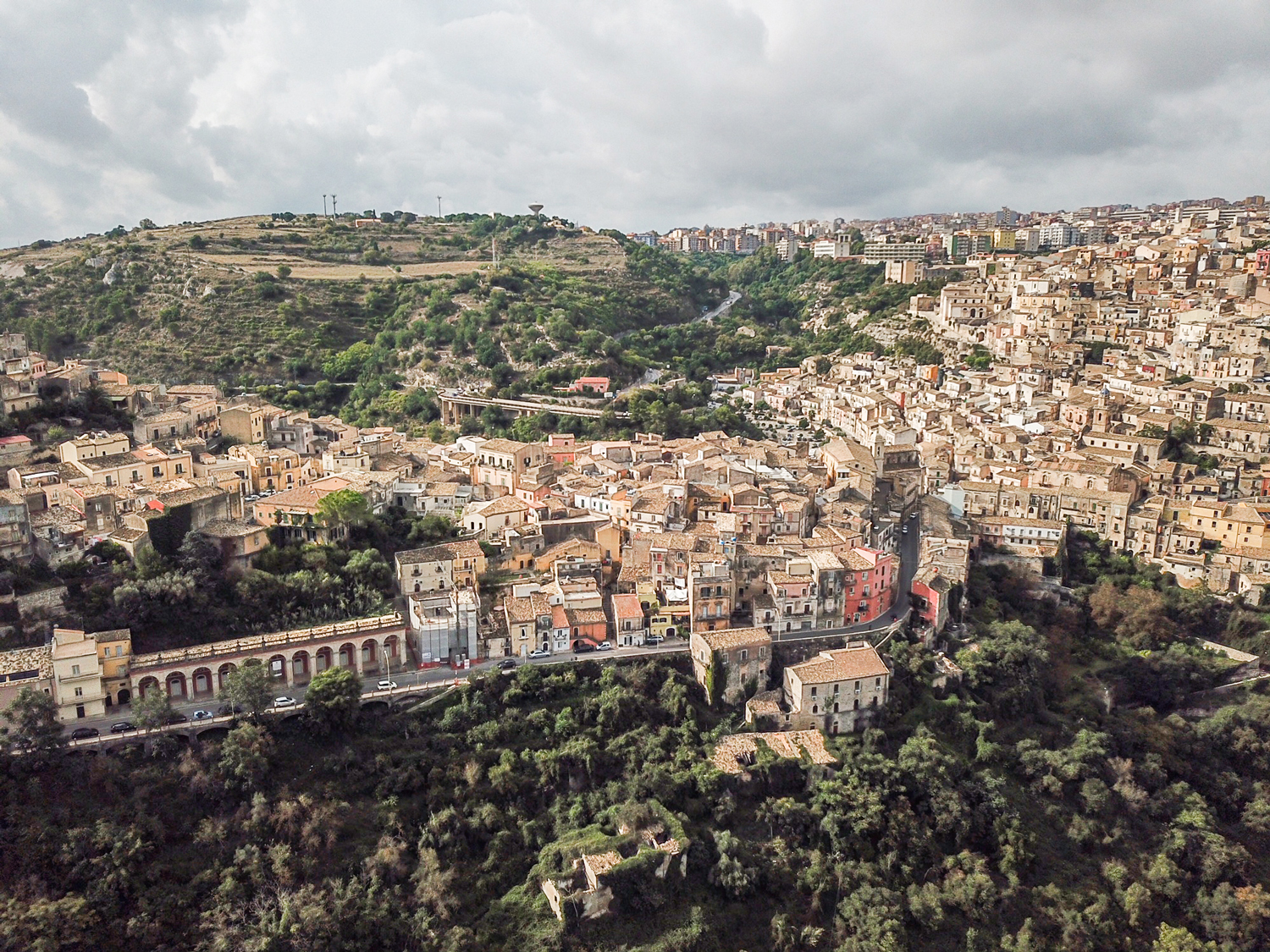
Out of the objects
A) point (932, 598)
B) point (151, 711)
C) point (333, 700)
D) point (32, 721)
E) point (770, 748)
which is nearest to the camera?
point (32, 721)

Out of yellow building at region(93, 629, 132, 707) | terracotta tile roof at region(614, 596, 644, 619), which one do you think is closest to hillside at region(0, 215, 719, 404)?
terracotta tile roof at region(614, 596, 644, 619)

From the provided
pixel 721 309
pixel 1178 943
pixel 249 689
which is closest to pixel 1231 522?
pixel 1178 943

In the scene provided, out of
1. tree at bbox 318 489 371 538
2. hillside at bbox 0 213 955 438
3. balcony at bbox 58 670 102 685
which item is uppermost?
hillside at bbox 0 213 955 438

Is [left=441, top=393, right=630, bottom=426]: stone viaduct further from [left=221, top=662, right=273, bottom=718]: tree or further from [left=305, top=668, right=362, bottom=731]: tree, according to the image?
[left=221, top=662, right=273, bottom=718]: tree

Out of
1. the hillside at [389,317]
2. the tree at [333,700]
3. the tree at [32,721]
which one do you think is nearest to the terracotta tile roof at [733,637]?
the tree at [333,700]

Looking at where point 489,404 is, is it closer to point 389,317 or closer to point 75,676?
point 389,317

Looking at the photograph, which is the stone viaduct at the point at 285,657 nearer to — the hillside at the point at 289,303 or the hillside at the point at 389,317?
the hillside at the point at 389,317
